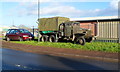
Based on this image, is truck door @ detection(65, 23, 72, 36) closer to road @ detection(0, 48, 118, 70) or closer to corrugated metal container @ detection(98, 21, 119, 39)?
corrugated metal container @ detection(98, 21, 119, 39)

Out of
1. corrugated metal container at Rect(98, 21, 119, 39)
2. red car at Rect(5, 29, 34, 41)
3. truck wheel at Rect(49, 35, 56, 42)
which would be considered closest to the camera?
truck wheel at Rect(49, 35, 56, 42)

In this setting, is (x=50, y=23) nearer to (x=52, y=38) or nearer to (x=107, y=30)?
(x=52, y=38)

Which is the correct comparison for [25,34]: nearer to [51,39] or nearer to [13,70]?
[51,39]

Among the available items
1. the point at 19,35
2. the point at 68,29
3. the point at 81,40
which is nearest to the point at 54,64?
the point at 81,40

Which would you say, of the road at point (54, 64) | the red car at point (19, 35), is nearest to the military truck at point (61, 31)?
the red car at point (19, 35)

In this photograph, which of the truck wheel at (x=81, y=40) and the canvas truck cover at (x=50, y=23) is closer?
the truck wheel at (x=81, y=40)

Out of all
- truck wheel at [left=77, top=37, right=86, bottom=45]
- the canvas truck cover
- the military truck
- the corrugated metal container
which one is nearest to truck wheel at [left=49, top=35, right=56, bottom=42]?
the military truck

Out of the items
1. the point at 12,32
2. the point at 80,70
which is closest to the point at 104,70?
the point at 80,70

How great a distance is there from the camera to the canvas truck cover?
1808cm

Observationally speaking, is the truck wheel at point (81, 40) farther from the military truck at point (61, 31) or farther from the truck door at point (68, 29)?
the truck door at point (68, 29)

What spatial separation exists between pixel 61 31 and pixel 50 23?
191 cm

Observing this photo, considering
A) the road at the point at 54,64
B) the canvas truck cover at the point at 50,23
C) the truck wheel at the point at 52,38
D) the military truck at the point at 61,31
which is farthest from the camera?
the canvas truck cover at the point at 50,23

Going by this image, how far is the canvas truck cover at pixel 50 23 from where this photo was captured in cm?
1808

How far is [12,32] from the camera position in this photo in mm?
20922
